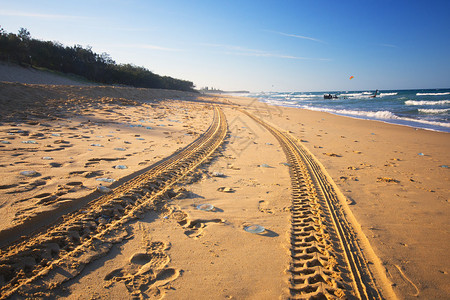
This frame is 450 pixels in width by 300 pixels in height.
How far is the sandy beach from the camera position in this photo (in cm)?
175

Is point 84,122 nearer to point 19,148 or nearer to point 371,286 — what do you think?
point 19,148

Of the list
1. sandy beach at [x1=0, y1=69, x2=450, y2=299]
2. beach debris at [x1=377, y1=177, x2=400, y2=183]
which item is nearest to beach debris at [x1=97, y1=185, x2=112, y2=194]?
sandy beach at [x1=0, y1=69, x2=450, y2=299]

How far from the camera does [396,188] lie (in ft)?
12.8

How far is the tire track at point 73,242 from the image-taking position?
1.60 m

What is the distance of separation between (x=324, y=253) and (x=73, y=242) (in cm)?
249

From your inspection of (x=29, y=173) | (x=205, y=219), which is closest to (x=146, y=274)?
(x=205, y=219)

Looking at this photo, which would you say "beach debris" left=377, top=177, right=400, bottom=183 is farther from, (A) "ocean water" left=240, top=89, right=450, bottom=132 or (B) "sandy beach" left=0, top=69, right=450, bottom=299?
(A) "ocean water" left=240, top=89, right=450, bottom=132

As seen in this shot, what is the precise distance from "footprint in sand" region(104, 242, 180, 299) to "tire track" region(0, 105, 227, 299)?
305 mm

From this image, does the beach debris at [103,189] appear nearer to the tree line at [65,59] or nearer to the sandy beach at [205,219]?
the sandy beach at [205,219]

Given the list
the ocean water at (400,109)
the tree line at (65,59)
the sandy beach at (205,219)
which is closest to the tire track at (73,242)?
the sandy beach at (205,219)

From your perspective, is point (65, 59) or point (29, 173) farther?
point (65, 59)

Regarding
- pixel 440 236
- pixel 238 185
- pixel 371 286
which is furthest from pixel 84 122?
pixel 440 236

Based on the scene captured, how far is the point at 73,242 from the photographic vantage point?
80.2 inches

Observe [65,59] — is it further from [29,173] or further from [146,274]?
[146,274]
